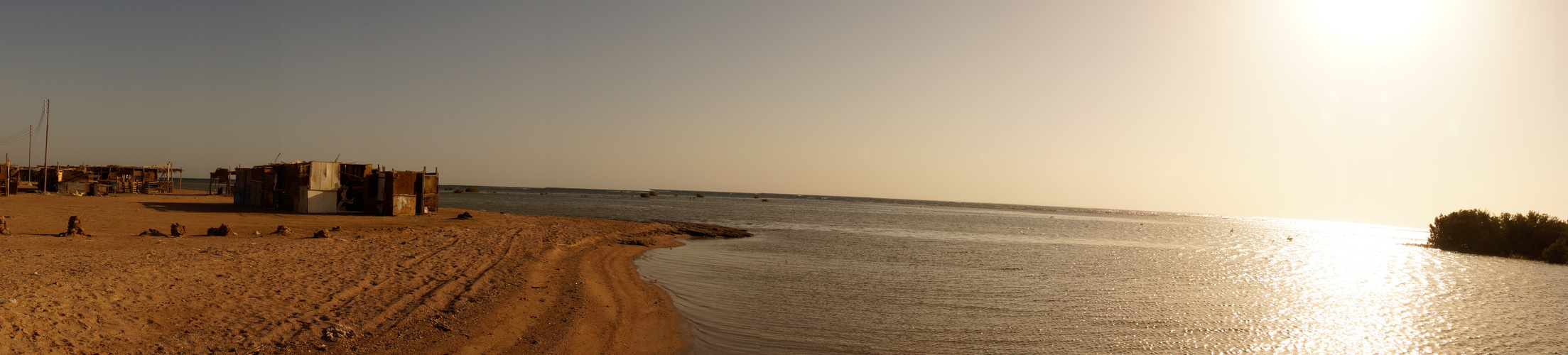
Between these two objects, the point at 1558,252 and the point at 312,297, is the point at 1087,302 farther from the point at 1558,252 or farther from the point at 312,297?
the point at 1558,252

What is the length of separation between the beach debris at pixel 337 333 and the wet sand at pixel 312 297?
0.02 meters

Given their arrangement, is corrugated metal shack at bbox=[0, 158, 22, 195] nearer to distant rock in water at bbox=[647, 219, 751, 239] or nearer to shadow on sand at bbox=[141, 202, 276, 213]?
shadow on sand at bbox=[141, 202, 276, 213]

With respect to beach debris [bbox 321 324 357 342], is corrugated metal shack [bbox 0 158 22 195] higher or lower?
higher

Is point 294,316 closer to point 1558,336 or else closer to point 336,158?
point 1558,336

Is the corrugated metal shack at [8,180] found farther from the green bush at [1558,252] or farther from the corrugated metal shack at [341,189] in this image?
the green bush at [1558,252]

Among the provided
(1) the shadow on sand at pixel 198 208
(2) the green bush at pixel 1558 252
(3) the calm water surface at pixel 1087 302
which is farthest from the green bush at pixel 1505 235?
(1) the shadow on sand at pixel 198 208

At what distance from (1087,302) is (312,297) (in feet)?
47.8

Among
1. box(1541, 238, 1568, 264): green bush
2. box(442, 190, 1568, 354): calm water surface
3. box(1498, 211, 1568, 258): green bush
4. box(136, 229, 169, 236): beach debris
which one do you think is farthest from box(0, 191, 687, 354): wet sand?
box(1498, 211, 1568, 258): green bush

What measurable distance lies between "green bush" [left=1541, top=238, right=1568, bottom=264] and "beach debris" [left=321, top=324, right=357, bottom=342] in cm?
4777

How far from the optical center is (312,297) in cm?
1012

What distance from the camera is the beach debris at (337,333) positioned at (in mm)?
8164

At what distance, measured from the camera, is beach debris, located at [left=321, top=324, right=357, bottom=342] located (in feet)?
26.8

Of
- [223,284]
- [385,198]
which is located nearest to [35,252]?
[223,284]

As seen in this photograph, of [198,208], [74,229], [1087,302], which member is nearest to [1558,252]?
[1087,302]
